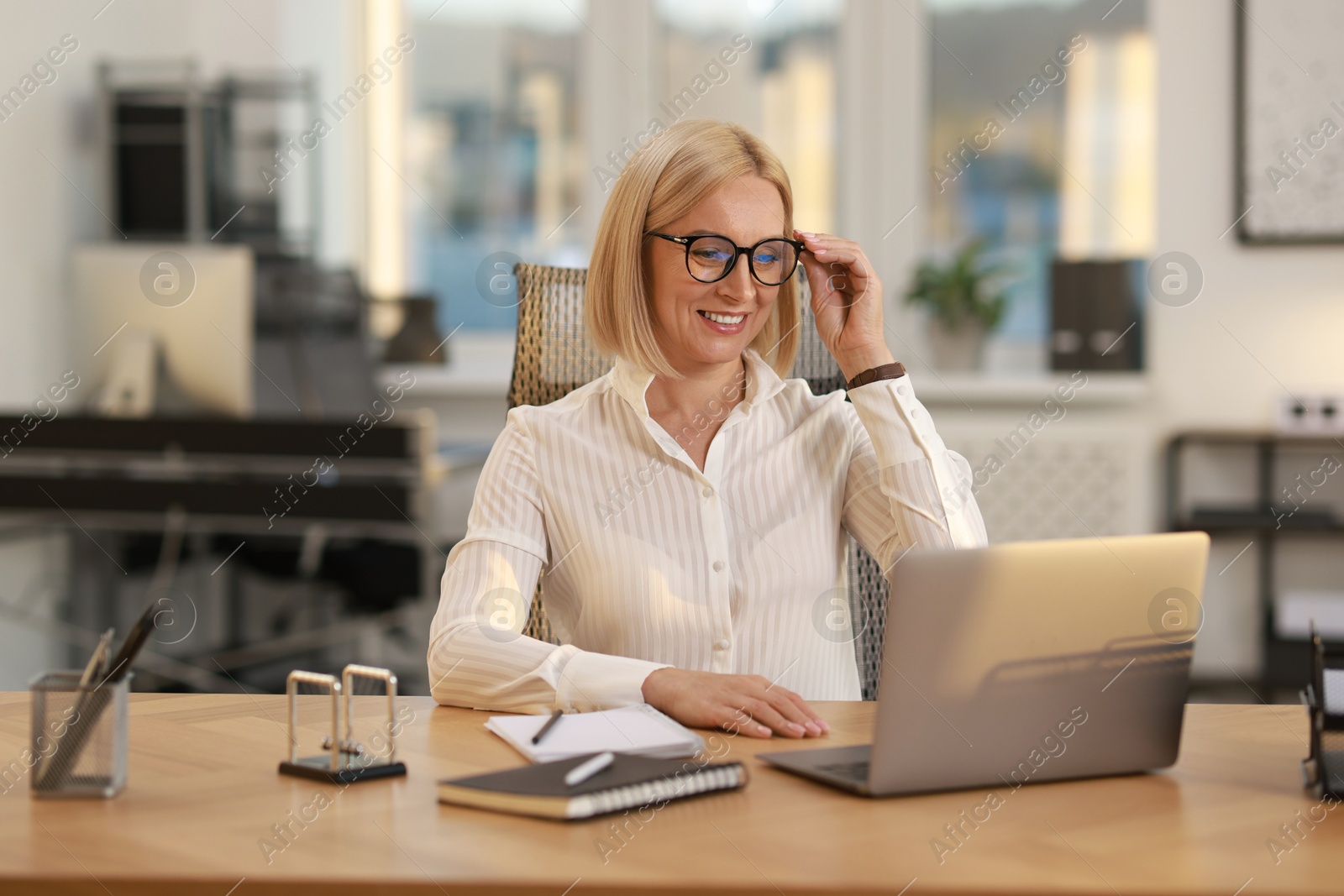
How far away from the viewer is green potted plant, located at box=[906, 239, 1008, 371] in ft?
12.3

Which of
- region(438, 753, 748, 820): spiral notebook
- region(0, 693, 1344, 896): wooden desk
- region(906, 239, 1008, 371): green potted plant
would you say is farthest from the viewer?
region(906, 239, 1008, 371): green potted plant

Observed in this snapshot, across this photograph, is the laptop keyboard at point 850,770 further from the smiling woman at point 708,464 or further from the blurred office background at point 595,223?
the blurred office background at point 595,223

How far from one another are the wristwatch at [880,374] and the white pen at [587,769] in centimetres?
69

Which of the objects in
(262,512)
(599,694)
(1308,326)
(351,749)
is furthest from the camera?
(1308,326)

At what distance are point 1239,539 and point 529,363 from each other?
→ 270 centimetres

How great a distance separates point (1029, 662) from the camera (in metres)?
0.99

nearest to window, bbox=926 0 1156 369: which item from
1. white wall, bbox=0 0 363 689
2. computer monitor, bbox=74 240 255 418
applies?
white wall, bbox=0 0 363 689

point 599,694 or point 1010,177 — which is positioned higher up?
point 1010,177

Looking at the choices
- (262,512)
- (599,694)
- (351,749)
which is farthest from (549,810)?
(262,512)

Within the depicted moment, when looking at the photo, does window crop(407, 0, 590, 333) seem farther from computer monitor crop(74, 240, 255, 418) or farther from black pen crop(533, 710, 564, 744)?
black pen crop(533, 710, 564, 744)

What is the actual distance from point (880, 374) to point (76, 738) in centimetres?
96

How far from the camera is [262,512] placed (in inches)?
119

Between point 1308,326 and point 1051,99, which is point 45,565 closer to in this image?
point 1051,99

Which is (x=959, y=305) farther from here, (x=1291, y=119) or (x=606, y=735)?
(x=606, y=735)
